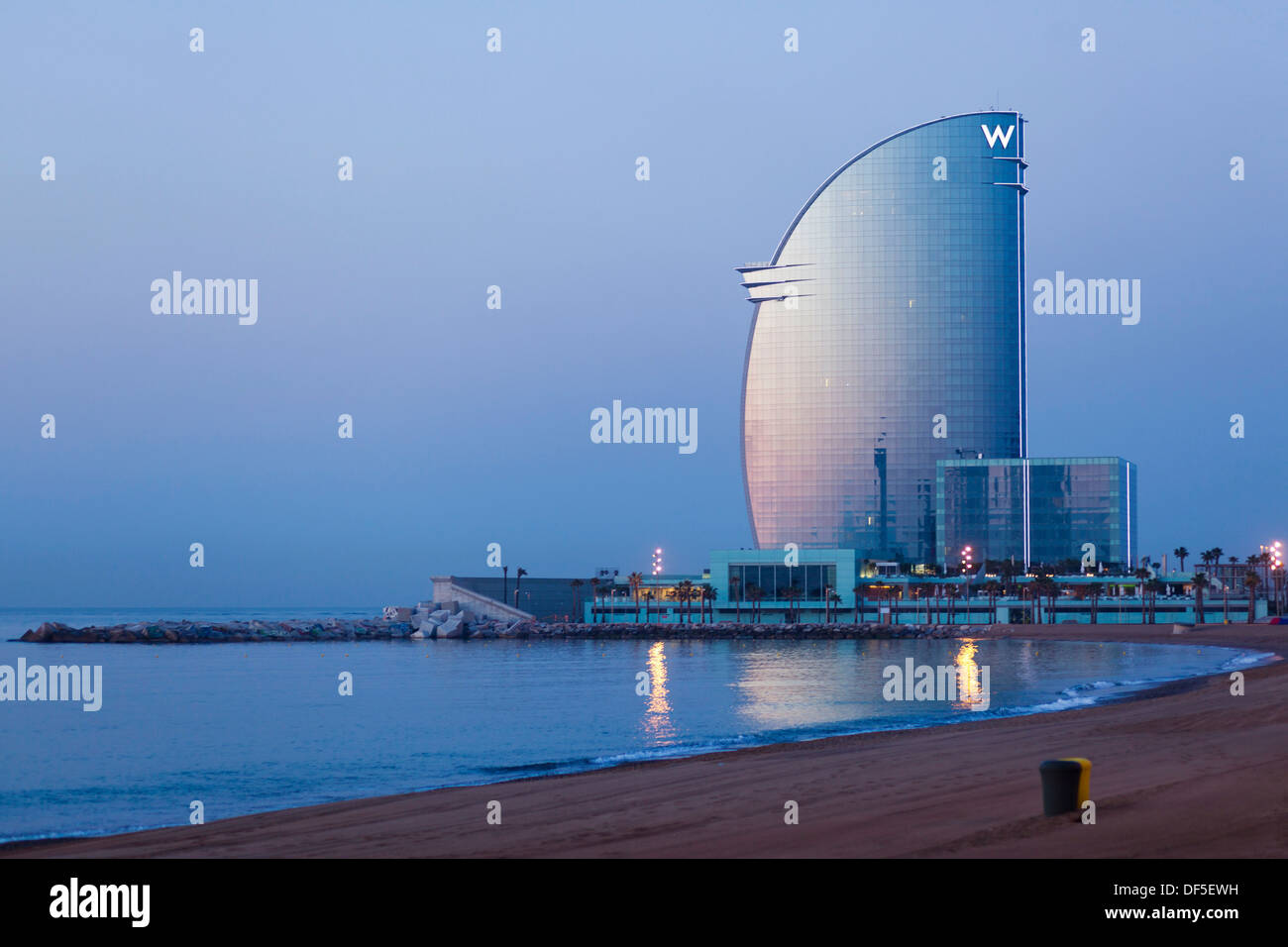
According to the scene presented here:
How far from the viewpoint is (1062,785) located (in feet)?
46.6

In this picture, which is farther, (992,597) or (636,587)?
(636,587)

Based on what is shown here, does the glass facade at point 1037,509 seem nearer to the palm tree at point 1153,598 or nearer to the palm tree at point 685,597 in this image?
the palm tree at point 1153,598

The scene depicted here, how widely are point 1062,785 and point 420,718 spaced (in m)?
35.2

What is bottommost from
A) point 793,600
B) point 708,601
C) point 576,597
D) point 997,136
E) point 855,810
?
point 708,601

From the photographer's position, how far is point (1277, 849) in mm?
11602

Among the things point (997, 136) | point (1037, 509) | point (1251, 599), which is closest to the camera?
point (1251, 599)

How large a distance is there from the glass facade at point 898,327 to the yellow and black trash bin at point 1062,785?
18066 cm

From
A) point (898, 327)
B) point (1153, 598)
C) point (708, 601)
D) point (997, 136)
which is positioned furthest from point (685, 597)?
point (997, 136)

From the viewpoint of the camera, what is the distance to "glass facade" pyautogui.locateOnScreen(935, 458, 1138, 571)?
18488 cm

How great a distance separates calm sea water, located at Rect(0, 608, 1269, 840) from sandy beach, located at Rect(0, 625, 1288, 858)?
238 inches

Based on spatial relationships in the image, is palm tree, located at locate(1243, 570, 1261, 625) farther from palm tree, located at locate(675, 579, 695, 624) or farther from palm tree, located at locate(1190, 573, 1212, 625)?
palm tree, located at locate(675, 579, 695, 624)

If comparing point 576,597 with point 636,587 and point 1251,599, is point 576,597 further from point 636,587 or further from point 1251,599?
point 1251,599
